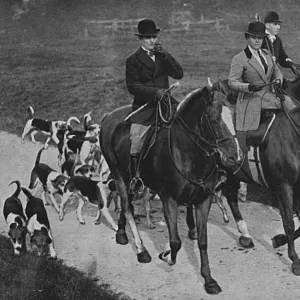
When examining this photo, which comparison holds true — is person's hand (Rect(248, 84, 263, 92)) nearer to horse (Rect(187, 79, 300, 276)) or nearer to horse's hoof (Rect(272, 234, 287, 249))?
horse (Rect(187, 79, 300, 276))

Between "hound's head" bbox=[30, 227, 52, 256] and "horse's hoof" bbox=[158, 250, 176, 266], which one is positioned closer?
"horse's hoof" bbox=[158, 250, 176, 266]

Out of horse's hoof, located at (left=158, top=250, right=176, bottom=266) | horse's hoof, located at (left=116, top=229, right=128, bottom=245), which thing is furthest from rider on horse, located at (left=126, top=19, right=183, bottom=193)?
horse's hoof, located at (left=116, top=229, right=128, bottom=245)

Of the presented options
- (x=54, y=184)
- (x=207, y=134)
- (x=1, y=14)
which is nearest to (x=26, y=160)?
(x=54, y=184)

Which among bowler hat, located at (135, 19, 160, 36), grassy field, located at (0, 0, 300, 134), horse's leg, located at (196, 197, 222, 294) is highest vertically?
bowler hat, located at (135, 19, 160, 36)

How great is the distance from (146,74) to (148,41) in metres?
0.45

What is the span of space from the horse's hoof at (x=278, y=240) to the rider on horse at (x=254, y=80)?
1.78m

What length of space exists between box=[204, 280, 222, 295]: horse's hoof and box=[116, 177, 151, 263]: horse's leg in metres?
1.37

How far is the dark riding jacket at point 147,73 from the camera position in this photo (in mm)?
8734

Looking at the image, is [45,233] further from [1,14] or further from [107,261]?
[1,14]

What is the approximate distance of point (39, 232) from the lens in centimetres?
952

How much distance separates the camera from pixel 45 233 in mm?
9523

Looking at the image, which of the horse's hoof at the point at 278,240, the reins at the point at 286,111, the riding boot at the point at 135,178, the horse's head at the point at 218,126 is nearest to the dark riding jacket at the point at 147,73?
the riding boot at the point at 135,178

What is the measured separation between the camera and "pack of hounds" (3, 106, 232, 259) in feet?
31.9

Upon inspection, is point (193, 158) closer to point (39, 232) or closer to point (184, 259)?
point (184, 259)
